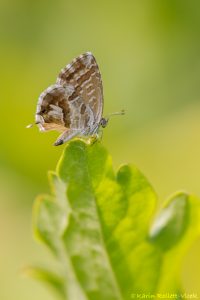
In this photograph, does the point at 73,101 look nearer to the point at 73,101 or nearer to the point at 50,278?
the point at 73,101

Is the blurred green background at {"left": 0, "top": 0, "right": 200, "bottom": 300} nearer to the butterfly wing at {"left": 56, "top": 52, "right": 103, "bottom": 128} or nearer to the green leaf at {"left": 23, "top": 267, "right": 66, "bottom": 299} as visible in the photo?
the butterfly wing at {"left": 56, "top": 52, "right": 103, "bottom": 128}

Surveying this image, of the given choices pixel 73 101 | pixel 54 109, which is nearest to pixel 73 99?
pixel 73 101

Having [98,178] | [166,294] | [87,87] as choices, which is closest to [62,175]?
[98,178]

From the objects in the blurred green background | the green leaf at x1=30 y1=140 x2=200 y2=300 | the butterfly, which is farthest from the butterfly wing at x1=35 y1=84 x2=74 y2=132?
the green leaf at x1=30 y1=140 x2=200 y2=300

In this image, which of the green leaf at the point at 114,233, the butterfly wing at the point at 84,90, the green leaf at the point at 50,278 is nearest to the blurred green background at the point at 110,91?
the butterfly wing at the point at 84,90

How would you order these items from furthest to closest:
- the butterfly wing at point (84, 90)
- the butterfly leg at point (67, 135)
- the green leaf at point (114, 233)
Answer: the butterfly wing at point (84, 90) < the butterfly leg at point (67, 135) < the green leaf at point (114, 233)

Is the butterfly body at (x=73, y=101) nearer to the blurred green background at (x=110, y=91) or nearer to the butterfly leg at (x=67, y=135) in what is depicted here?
the butterfly leg at (x=67, y=135)
